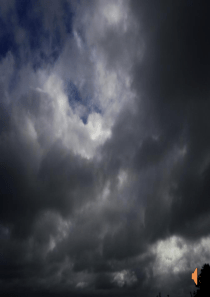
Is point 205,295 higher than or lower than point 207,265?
lower

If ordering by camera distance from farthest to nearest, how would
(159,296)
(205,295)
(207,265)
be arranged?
1. (159,296)
2. (207,265)
3. (205,295)

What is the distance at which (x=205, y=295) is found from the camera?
3236 inches

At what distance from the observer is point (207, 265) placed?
88.1 m

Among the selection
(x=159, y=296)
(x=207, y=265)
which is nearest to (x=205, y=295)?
(x=207, y=265)

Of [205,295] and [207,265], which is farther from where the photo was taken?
[207,265]

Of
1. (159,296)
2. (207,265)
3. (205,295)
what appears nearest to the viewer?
(205,295)

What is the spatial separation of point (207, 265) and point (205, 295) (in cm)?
1055

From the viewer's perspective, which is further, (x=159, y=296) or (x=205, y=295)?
(x=159, y=296)

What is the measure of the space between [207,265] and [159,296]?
410 feet

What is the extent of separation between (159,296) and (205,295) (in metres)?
125

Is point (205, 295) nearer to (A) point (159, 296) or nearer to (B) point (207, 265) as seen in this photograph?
(B) point (207, 265)

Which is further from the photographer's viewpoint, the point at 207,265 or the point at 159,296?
the point at 159,296
